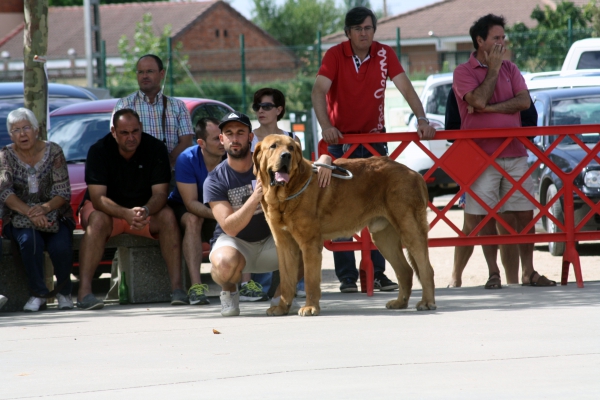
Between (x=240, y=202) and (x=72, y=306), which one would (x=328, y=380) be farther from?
(x=72, y=306)

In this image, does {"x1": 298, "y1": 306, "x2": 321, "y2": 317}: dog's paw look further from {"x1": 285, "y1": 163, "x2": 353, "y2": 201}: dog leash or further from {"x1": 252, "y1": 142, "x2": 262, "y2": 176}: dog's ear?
{"x1": 252, "y1": 142, "x2": 262, "y2": 176}: dog's ear

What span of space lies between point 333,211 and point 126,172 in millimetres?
2225

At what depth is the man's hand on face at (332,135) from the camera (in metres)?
8.13

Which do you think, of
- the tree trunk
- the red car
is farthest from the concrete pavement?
the red car

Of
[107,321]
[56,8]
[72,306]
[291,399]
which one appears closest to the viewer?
[291,399]

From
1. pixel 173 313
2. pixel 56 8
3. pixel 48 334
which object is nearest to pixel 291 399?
pixel 48 334

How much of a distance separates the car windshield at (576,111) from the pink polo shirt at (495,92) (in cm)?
348

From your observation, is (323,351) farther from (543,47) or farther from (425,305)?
(543,47)

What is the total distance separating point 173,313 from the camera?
25.7ft

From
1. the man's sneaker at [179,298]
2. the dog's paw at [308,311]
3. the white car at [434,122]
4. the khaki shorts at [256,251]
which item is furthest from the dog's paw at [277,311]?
the white car at [434,122]

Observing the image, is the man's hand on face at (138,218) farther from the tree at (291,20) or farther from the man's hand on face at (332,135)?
the tree at (291,20)

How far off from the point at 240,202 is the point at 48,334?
179cm

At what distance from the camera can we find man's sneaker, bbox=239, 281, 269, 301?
27.9 feet

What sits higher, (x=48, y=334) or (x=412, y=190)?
(x=412, y=190)
